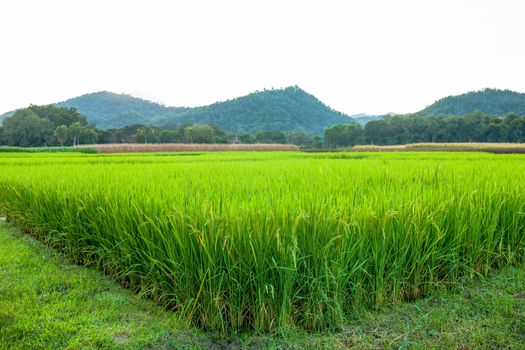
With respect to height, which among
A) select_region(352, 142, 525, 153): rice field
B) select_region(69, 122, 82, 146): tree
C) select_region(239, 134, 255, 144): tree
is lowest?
select_region(352, 142, 525, 153): rice field

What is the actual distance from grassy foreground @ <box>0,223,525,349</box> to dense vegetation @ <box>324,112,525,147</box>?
7988cm

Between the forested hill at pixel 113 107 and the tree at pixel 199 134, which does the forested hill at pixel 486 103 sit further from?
the forested hill at pixel 113 107

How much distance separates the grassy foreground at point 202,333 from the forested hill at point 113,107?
144m

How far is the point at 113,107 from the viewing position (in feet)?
542

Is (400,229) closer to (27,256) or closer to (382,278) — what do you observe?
(382,278)

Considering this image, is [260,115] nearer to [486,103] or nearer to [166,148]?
[486,103]

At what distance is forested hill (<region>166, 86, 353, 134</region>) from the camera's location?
394ft

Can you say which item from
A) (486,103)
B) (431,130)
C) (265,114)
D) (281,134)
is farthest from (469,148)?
(265,114)

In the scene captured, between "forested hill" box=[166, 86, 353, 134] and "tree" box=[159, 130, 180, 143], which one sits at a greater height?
"forested hill" box=[166, 86, 353, 134]

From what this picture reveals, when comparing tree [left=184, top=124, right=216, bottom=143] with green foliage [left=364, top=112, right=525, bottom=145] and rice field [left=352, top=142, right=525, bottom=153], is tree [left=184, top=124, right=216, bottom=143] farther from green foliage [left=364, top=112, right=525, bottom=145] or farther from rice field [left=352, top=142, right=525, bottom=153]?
rice field [left=352, top=142, right=525, bottom=153]

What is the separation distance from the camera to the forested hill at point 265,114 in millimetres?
120062

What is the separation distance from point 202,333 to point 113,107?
180467 mm

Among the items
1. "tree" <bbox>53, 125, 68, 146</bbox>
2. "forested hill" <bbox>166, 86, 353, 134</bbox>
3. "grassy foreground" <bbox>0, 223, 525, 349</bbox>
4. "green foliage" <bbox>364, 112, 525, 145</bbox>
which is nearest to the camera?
"grassy foreground" <bbox>0, 223, 525, 349</bbox>

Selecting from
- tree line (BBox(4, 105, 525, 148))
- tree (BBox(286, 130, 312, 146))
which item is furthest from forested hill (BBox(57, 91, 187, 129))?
tree (BBox(286, 130, 312, 146))
